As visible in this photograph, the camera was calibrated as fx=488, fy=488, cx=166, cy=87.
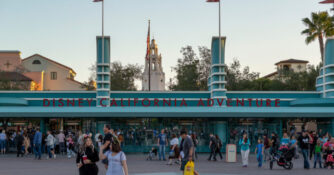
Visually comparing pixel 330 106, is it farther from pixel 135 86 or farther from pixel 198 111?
pixel 135 86

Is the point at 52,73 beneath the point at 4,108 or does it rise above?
above

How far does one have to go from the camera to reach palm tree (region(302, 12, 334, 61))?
178 ft

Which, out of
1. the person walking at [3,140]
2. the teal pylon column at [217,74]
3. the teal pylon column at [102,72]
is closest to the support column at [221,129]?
the teal pylon column at [217,74]

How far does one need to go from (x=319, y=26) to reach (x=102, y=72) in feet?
97.6

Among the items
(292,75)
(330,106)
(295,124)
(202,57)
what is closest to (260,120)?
(295,124)

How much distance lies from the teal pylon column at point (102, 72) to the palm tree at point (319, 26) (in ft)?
91.6

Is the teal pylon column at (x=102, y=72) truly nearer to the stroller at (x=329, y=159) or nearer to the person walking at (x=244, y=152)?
the person walking at (x=244, y=152)

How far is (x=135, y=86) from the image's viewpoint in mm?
73750

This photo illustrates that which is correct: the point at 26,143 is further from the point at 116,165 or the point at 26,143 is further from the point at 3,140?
the point at 116,165

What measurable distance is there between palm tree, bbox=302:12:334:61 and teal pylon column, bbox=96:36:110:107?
27.9 m

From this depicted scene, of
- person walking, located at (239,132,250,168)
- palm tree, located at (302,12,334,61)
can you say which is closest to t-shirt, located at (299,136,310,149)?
person walking, located at (239,132,250,168)

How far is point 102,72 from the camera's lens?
35.0m

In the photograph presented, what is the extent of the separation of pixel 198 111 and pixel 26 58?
199 feet

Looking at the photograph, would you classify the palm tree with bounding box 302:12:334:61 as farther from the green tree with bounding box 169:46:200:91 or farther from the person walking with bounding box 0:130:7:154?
the person walking with bounding box 0:130:7:154
